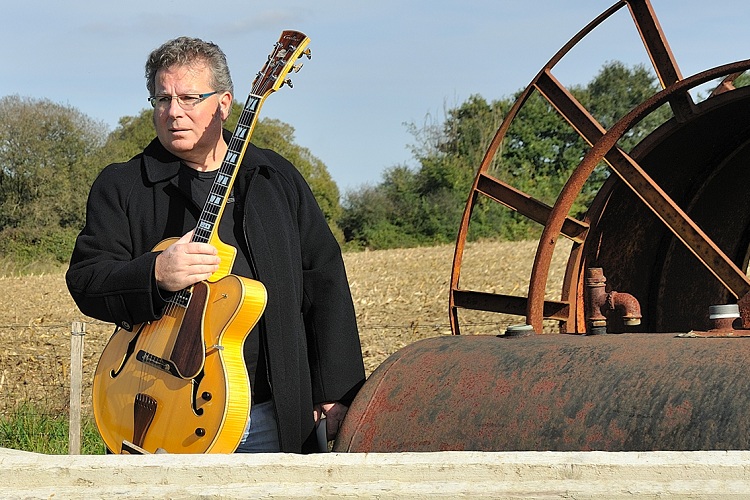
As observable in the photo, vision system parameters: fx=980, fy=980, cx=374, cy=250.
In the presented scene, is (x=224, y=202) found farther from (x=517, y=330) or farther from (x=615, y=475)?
(x=615, y=475)

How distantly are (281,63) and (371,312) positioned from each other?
14173 millimetres

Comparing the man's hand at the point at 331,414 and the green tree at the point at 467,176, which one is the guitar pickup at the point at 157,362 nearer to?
the man's hand at the point at 331,414

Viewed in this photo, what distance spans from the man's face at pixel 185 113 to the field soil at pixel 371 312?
12.6 feet

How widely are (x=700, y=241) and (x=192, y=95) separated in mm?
1788

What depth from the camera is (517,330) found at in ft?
9.94

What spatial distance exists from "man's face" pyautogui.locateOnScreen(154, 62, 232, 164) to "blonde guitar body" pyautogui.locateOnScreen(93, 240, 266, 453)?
0.33 metres

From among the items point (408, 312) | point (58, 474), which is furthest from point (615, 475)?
point (408, 312)

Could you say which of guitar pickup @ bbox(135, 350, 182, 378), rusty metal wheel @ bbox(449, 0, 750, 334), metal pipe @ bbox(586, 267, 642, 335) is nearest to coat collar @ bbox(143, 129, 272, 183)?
guitar pickup @ bbox(135, 350, 182, 378)

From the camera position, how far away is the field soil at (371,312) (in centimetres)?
1040

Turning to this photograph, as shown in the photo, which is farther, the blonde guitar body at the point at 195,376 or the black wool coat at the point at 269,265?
the black wool coat at the point at 269,265

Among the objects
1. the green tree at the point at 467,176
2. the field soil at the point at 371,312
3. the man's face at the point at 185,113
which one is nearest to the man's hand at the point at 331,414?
the man's face at the point at 185,113

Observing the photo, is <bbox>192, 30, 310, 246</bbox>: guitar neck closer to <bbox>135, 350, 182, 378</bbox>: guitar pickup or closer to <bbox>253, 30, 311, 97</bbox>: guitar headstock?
<bbox>253, 30, 311, 97</bbox>: guitar headstock

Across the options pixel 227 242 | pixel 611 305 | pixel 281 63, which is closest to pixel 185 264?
pixel 227 242

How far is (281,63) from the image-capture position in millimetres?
3230
